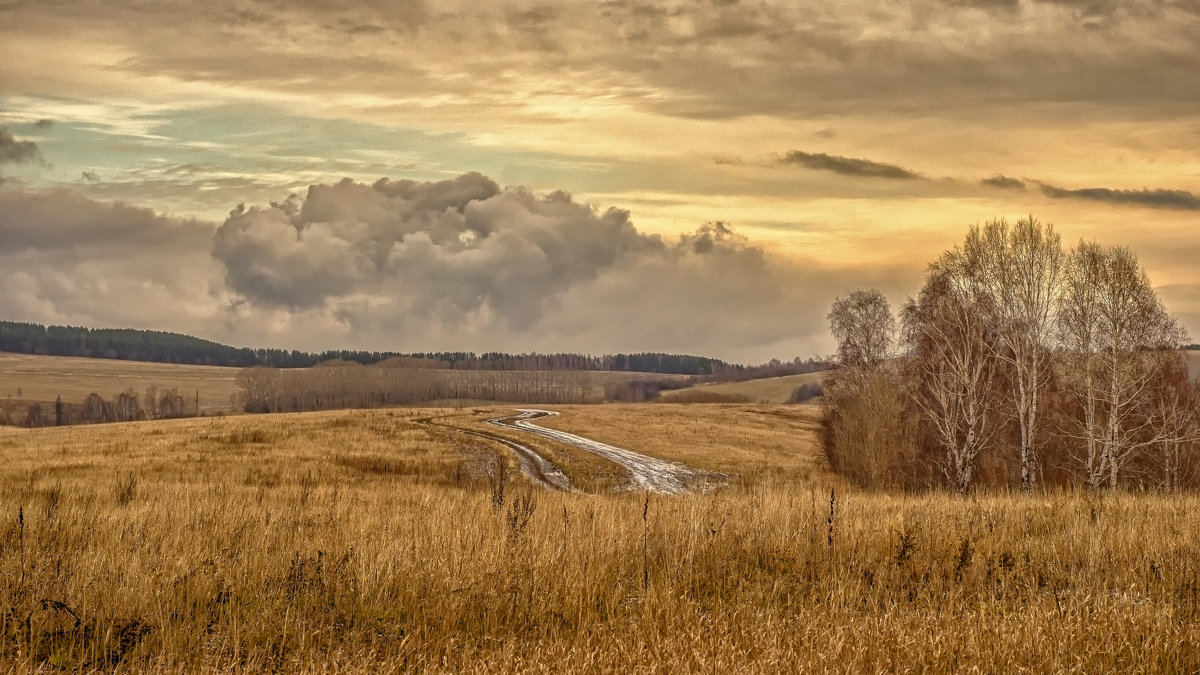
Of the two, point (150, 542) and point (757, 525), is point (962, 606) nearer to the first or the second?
point (757, 525)

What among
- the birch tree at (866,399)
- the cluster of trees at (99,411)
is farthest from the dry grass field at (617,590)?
the cluster of trees at (99,411)

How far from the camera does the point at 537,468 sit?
44.3 metres

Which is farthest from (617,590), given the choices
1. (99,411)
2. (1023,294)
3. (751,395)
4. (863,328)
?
(99,411)

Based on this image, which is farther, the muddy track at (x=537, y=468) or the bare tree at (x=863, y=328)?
the bare tree at (x=863, y=328)

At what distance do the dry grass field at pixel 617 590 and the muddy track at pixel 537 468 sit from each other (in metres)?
23.9

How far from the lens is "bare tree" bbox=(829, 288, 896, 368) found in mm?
54969

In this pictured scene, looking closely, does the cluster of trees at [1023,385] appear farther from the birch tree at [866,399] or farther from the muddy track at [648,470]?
the muddy track at [648,470]

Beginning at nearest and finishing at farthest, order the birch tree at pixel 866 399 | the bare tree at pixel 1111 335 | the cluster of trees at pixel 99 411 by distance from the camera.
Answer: the bare tree at pixel 1111 335
the birch tree at pixel 866 399
the cluster of trees at pixel 99 411

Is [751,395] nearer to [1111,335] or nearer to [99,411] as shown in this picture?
[99,411]

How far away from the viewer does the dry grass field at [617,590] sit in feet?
20.5

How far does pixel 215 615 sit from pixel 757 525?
264 inches

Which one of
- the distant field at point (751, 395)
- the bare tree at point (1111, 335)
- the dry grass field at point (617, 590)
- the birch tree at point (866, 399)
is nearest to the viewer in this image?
the dry grass field at point (617, 590)

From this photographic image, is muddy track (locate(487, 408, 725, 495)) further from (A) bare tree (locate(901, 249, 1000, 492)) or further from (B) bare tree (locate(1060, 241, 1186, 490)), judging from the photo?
(B) bare tree (locate(1060, 241, 1186, 490))

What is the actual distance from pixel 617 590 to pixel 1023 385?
36.3 metres
